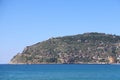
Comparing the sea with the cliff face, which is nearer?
the sea

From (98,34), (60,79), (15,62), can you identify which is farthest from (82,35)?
(60,79)

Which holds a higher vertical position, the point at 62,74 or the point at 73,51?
the point at 73,51

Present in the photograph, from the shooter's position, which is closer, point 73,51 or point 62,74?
point 62,74

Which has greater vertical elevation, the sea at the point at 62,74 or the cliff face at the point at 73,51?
the cliff face at the point at 73,51

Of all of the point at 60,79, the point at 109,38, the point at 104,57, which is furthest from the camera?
the point at 109,38

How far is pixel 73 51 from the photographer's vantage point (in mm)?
168875

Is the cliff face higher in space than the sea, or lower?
higher

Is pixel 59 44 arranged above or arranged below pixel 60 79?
above

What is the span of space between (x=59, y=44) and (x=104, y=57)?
20848 mm

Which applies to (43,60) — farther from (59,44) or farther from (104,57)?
(104,57)

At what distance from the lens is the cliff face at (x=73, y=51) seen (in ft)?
551

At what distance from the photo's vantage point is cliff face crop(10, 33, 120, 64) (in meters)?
168

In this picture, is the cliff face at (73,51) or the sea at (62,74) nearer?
the sea at (62,74)

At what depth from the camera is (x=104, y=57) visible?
167 metres
